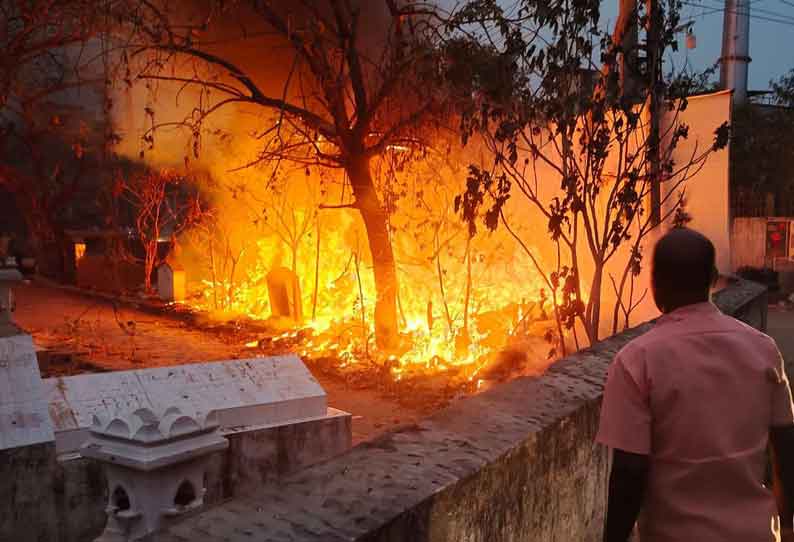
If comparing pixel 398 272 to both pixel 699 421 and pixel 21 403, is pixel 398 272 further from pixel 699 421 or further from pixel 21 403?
pixel 699 421

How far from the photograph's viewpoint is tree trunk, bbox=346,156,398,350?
10.2 meters

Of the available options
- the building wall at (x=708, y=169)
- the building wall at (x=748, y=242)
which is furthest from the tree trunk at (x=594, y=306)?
the building wall at (x=748, y=242)

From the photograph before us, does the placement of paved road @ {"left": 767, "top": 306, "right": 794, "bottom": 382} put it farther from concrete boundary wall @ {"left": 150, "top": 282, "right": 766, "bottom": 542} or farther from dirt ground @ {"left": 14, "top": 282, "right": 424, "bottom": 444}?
concrete boundary wall @ {"left": 150, "top": 282, "right": 766, "bottom": 542}

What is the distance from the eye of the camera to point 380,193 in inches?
443

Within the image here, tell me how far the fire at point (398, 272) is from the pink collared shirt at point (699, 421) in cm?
670

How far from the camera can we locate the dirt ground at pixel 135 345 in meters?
8.64

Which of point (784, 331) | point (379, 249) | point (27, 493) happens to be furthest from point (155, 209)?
point (27, 493)

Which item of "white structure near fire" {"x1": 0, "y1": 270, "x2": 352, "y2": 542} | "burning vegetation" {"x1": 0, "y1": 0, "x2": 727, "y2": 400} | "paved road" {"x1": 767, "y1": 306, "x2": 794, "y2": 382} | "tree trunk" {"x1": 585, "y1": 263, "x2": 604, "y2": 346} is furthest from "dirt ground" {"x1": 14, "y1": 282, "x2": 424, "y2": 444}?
"paved road" {"x1": 767, "y1": 306, "x2": 794, "y2": 382}

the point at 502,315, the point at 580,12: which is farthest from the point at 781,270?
the point at 580,12

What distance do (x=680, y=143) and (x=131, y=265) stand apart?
14084mm

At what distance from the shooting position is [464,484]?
2.23m

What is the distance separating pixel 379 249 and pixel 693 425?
8.51 meters

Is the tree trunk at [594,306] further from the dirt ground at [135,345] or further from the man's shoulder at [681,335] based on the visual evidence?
the man's shoulder at [681,335]

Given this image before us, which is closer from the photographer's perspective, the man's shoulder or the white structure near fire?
the man's shoulder
